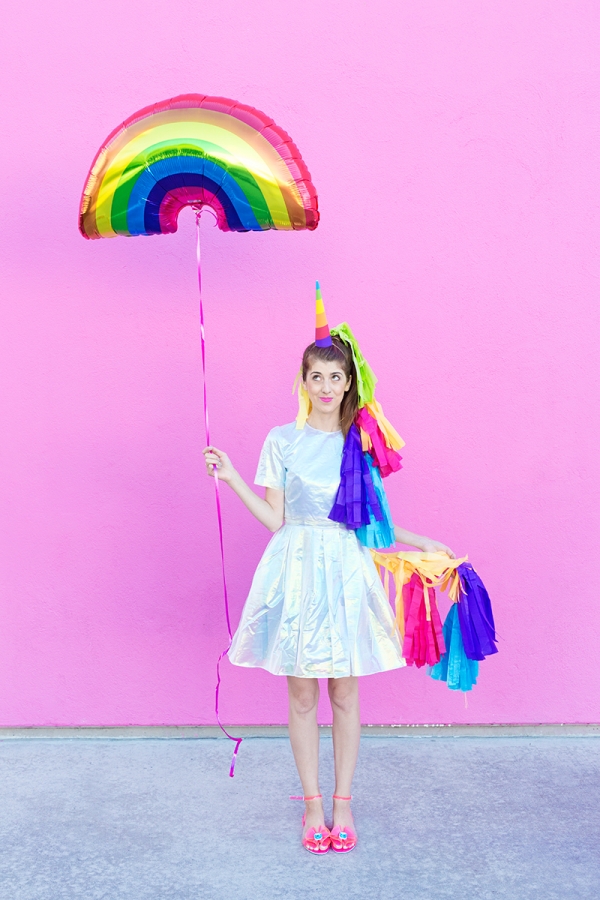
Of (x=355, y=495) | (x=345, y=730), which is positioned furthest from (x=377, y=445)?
(x=345, y=730)

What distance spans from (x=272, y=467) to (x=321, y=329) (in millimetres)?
396

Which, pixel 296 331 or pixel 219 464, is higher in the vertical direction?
pixel 296 331

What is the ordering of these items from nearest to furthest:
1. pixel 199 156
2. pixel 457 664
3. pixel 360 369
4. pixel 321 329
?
pixel 199 156 < pixel 321 329 < pixel 360 369 < pixel 457 664

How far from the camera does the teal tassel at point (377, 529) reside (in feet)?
7.73

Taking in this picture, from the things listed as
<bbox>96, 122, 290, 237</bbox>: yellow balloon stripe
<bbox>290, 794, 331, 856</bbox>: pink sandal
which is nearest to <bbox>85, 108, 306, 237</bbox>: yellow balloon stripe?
<bbox>96, 122, 290, 237</bbox>: yellow balloon stripe

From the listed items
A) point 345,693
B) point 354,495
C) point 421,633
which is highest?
point 354,495

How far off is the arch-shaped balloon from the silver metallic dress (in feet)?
1.96

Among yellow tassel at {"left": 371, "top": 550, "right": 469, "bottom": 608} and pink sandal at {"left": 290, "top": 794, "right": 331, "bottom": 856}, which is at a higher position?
yellow tassel at {"left": 371, "top": 550, "right": 469, "bottom": 608}

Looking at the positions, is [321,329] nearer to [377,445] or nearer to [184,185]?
[377,445]

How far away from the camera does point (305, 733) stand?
237cm

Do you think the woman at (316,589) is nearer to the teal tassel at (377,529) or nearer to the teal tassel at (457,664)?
the teal tassel at (377,529)

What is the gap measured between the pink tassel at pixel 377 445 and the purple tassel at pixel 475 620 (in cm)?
37

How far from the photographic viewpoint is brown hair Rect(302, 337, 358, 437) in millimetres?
2314

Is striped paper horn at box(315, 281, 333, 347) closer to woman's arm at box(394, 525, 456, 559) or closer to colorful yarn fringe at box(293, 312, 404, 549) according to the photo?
colorful yarn fringe at box(293, 312, 404, 549)
